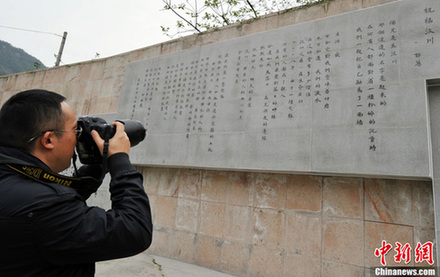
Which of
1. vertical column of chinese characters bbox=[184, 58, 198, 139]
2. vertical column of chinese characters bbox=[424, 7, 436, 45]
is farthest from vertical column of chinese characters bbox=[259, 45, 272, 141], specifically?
vertical column of chinese characters bbox=[424, 7, 436, 45]

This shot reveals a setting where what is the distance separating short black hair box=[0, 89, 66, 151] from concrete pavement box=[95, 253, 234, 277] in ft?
7.12

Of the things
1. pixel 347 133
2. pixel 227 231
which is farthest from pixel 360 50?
pixel 227 231

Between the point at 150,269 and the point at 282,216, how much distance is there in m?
1.58

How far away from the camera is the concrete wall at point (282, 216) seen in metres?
2.42

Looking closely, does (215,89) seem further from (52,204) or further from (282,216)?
(52,204)

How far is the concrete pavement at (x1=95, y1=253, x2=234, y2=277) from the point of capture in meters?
2.74

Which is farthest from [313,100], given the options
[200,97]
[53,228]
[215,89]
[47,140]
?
[53,228]

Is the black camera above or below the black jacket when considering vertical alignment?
above

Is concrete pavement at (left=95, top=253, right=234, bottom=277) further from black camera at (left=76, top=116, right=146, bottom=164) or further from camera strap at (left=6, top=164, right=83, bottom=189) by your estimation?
camera strap at (left=6, top=164, right=83, bottom=189)

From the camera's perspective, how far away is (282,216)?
2891 millimetres

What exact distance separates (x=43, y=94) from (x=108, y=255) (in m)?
0.66

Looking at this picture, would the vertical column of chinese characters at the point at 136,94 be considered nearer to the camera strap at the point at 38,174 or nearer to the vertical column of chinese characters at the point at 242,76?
the vertical column of chinese characters at the point at 242,76

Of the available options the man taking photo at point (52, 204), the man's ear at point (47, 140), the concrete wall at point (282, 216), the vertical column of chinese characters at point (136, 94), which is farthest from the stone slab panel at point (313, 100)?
the man's ear at point (47, 140)

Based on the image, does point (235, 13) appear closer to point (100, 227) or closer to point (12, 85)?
point (12, 85)
